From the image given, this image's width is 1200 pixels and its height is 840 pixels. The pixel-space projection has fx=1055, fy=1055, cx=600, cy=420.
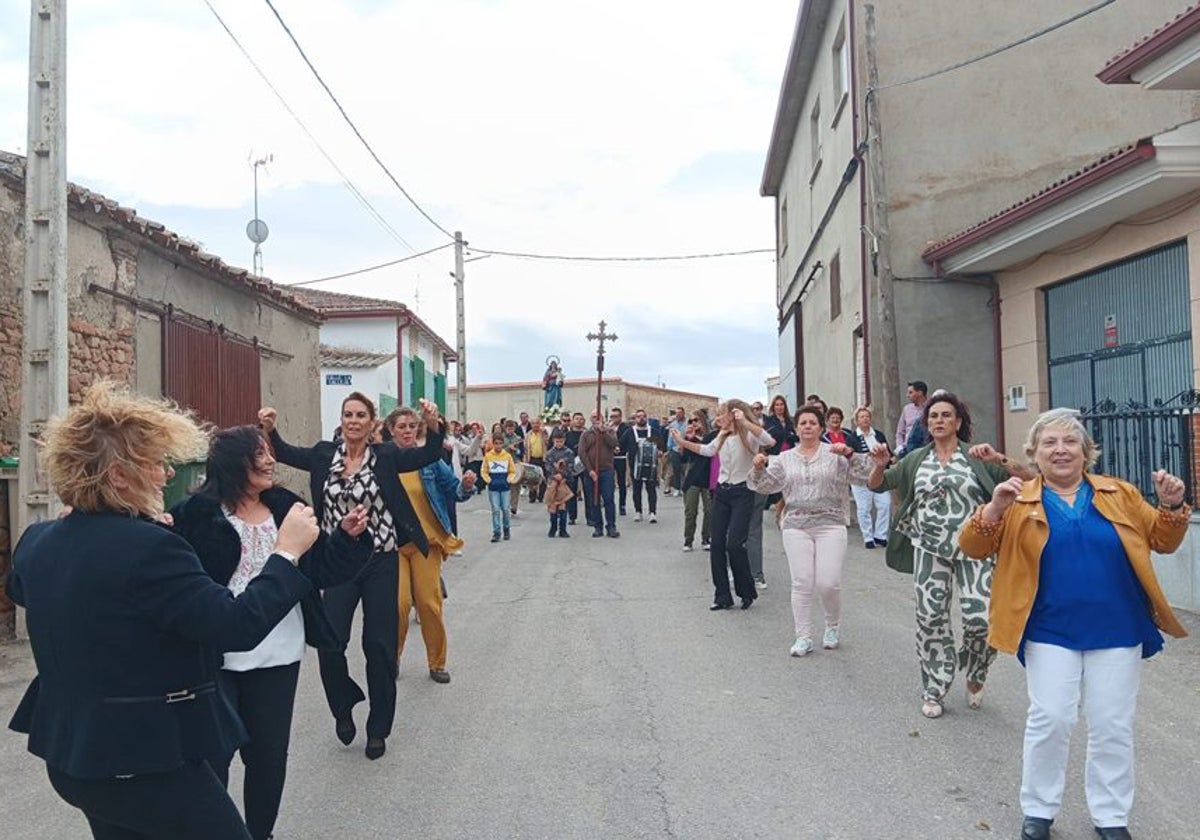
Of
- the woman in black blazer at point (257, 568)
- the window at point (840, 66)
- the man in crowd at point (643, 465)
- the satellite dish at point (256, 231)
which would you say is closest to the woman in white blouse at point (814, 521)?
the woman in black blazer at point (257, 568)

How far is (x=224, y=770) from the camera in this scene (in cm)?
316

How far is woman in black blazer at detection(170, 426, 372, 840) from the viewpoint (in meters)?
3.65

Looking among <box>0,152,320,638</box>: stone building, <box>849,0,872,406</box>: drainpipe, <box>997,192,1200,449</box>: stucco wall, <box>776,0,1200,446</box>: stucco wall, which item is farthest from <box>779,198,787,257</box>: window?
<box>0,152,320,638</box>: stone building

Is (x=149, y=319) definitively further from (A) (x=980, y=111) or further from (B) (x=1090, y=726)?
(A) (x=980, y=111)

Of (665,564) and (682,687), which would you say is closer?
(682,687)

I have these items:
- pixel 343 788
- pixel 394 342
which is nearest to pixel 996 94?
pixel 343 788

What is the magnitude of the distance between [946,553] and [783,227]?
75.3ft

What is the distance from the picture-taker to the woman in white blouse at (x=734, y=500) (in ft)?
28.8

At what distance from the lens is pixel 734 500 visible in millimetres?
8898

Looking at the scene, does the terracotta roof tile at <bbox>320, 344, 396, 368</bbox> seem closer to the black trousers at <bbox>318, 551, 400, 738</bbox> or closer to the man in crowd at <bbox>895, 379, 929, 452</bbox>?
the man in crowd at <bbox>895, 379, 929, 452</bbox>

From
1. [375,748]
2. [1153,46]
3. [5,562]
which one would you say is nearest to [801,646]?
[375,748]

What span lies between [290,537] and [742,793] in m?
2.65

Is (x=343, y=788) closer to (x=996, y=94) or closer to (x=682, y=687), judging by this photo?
(x=682, y=687)

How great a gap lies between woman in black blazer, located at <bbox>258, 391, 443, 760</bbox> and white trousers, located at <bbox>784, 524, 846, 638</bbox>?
9.55 ft
